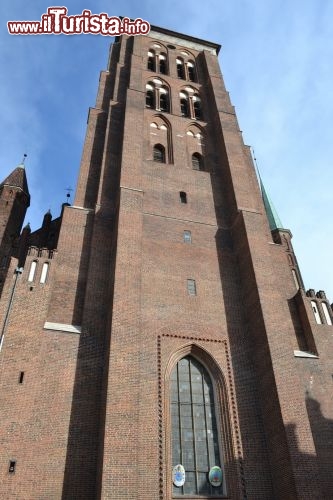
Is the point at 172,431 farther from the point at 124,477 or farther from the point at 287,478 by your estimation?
→ the point at 287,478

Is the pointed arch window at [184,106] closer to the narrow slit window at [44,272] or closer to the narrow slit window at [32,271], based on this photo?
the narrow slit window at [44,272]

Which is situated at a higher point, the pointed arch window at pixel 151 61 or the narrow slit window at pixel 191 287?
the pointed arch window at pixel 151 61

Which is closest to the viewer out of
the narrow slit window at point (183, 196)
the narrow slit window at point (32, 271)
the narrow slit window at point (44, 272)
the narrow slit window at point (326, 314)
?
the narrow slit window at point (32, 271)

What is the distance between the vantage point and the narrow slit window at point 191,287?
15789mm

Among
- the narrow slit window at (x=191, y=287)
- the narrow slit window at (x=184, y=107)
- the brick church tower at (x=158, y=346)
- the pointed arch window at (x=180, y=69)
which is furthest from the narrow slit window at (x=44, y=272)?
the pointed arch window at (x=180, y=69)

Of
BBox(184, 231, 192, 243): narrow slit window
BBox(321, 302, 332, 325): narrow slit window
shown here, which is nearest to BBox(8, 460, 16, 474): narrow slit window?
BBox(184, 231, 192, 243): narrow slit window

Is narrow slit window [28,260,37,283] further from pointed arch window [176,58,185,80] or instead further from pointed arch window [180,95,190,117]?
pointed arch window [176,58,185,80]

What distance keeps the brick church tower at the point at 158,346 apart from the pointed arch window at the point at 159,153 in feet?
0.49

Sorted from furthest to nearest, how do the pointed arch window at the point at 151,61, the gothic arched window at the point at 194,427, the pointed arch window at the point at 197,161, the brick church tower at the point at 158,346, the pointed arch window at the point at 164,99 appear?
the pointed arch window at the point at 151,61 < the pointed arch window at the point at 164,99 < the pointed arch window at the point at 197,161 < the gothic arched window at the point at 194,427 < the brick church tower at the point at 158,346

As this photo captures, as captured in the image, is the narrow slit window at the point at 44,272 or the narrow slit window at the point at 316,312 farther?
the narrow slit window at the point at 316,312

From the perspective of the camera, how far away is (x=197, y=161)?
72.4 ft

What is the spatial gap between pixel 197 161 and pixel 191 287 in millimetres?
8499

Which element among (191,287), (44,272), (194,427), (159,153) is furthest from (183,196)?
(194,427)

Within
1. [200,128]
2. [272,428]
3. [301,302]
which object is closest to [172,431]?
[272,428]
